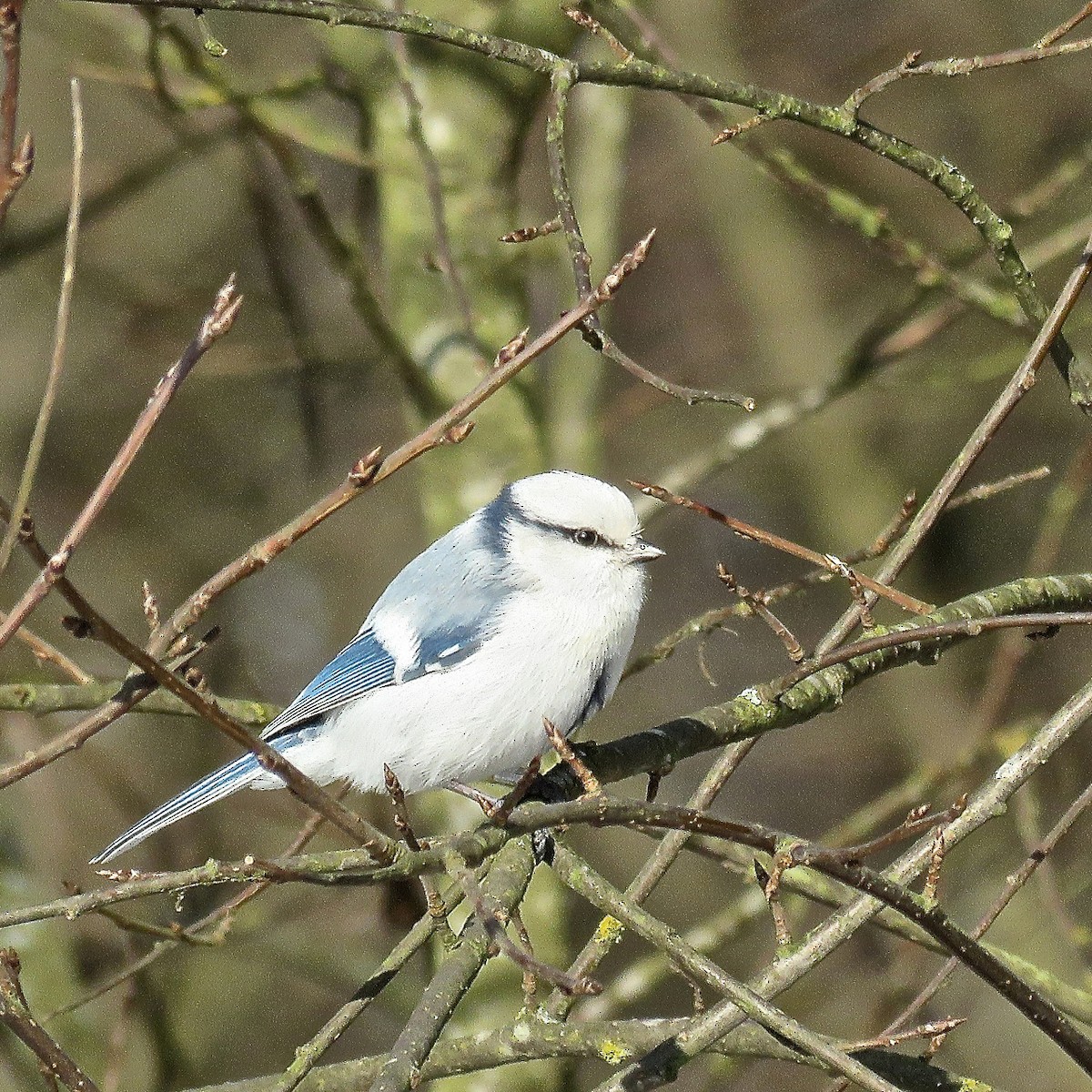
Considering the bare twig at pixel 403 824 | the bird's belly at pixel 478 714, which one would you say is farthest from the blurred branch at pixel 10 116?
the bird's belly at pixel 478 714

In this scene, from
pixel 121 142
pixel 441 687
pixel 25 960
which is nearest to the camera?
pixel 441 687

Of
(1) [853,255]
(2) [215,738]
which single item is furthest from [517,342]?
(1) [853,255]

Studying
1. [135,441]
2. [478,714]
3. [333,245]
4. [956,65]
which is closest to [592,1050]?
[478,714]

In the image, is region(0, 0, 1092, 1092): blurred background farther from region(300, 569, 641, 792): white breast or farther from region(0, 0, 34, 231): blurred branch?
region(0, 0, 34, 231): blurred branch

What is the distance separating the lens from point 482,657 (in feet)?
11.5

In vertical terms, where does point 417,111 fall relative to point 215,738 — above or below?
above

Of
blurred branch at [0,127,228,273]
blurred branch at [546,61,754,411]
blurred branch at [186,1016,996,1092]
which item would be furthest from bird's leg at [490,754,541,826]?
blurred branch at [0,127,228,273]

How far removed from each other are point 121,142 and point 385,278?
12.1 feet

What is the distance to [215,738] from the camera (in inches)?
253

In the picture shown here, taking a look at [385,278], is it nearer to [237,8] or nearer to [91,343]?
[237,8]

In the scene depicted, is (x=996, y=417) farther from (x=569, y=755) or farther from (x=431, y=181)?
(x=431, y=181)

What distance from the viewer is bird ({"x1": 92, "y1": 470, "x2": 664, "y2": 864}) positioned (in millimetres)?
3416

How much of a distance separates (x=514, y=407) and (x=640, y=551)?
113cm

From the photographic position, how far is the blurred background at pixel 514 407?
449 centimetres
